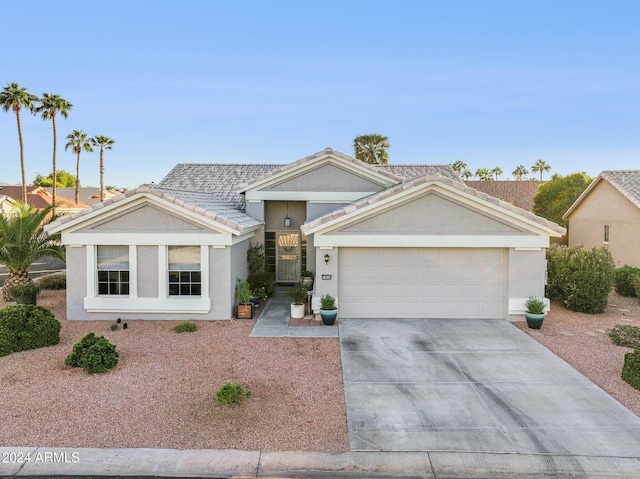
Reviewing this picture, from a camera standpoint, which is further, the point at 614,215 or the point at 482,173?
the point at 482,173

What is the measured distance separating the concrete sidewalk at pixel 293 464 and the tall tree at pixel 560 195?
93.7 ft

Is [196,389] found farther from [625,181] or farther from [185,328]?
[625,181]

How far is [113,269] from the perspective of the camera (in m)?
12.1

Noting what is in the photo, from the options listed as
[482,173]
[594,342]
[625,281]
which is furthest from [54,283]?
[482,173]

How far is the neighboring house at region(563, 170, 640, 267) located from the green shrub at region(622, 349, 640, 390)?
50.7 ft

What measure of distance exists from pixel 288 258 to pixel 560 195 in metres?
25.0

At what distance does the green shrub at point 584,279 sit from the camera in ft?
42.9

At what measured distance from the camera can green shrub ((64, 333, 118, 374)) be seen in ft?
26.5

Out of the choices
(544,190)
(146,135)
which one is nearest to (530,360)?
(544,190)

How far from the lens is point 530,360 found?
29.5 ft

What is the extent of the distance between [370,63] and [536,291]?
1801cm

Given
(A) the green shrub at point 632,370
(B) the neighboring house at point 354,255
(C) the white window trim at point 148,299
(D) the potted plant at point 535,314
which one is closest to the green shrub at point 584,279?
(B) the neighboring house at point 354,255

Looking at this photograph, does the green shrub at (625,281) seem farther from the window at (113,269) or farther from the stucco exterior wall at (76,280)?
the stucco exterior wall at (76,280)

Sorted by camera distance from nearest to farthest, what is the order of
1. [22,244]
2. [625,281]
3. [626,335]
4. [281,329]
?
1. [626,335]
2. [281,329]
3. [22,244]
4. [625,281]
